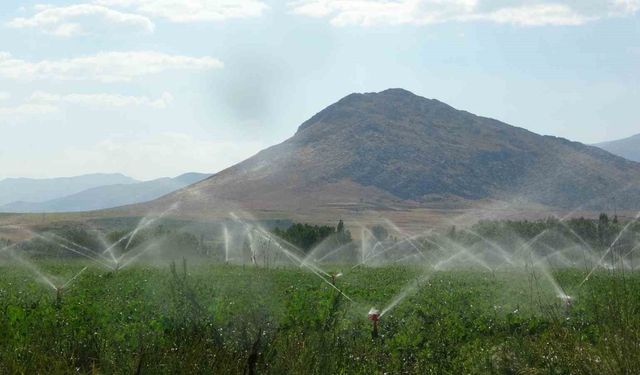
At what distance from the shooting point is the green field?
8.88 m

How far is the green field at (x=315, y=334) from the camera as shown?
29.1 feet

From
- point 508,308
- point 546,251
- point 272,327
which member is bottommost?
point 546,251

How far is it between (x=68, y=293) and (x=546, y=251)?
55.9m

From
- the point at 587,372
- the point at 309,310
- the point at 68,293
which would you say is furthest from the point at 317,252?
the point at 587,372

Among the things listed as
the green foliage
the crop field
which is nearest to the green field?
the crop field

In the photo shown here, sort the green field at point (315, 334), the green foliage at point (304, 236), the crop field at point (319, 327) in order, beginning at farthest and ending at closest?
the green foliage at point (304, 236) → the crop field at point (319, 327) → the green field at point (315, 334)

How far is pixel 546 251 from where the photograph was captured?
6944 cm

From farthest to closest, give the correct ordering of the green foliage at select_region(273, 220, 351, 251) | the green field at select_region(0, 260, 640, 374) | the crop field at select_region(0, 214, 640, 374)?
the green foliage at select_region(273, 220, 351, 251)
the crop field at select_region(0, 214, 640, 374)
the green field at select_region(0, 260, 640, 374)

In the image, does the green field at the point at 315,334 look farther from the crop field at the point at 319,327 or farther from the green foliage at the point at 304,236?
the green foliage at the point at 304,236

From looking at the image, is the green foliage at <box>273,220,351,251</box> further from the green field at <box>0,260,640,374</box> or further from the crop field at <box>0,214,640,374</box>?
the green field at <box>0,260,640,374</box>

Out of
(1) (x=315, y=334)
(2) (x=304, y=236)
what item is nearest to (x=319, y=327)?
(1) (x=315, y=334)

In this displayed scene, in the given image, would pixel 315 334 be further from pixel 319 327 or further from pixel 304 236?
pixel 304 236

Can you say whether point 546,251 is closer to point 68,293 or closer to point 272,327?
point 68,293

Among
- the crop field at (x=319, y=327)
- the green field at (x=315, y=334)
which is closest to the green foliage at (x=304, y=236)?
the crop field at (x=319, y=327)
